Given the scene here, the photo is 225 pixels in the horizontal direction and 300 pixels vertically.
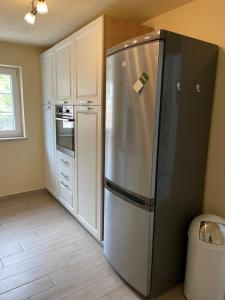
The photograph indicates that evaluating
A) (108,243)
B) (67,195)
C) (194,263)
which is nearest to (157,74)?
(194,263)

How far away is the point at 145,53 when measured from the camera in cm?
138

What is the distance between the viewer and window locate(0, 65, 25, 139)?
3184 mm

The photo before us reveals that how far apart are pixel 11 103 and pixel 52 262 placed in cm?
230

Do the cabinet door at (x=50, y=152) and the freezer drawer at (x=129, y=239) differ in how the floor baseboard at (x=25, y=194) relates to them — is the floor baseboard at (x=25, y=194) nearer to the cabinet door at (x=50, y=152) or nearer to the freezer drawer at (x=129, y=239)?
the cabinet door at (x=50, y=152)

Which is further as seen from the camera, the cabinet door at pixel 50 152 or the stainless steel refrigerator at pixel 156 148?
the cabinet door at pixel 50 152

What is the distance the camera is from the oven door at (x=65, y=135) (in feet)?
8.37

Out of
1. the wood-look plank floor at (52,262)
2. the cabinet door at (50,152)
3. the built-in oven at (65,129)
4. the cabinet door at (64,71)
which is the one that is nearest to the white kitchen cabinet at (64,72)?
the cabinet door at (64,71)

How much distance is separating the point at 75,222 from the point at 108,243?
2.92ft

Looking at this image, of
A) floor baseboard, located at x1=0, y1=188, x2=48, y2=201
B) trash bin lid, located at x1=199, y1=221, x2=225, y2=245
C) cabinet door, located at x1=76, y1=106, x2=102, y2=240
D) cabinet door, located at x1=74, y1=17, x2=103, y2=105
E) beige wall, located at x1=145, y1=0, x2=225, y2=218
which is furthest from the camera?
floor baseboard, located at x1=0, y1=188, x2=48, y2=201

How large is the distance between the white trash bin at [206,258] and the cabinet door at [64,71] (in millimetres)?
1812

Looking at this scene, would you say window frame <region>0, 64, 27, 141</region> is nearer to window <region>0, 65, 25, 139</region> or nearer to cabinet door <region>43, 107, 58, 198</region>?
window <region>0, 65, 25, 139</region>

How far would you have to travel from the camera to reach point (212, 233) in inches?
59.2

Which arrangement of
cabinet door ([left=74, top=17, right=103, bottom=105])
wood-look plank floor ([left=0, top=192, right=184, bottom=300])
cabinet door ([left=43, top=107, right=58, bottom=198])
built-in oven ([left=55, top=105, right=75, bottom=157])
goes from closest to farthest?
1. wood-look plank floor ([left=0, top=192, right=184, bottom=300])
2. cabinet door ([left=74, top=17, right=103, bottom=105])
3. built-in oven ([left=55, top=105, right=75, bottom=157])
4. cabinet door ([left=43, top=107, right=58, bottom=198])

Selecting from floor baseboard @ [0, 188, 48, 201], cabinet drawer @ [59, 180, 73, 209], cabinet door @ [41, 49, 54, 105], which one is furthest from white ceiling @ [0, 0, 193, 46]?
floor baseboard @ [0, 188, 48, 201]
